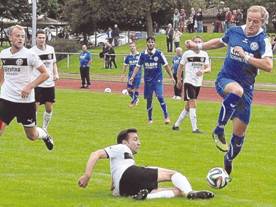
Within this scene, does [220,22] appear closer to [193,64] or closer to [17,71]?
[193,64]

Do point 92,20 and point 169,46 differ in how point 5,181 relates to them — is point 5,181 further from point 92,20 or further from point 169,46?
point 92,20

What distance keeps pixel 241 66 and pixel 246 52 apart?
0.28 m

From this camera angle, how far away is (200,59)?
20.0 metres

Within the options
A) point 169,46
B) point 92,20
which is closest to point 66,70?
point 169,46

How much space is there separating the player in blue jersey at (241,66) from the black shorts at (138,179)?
144cm

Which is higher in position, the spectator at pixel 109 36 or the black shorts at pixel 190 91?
the black shorts at pixel 190 91

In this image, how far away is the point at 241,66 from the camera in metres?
11.2

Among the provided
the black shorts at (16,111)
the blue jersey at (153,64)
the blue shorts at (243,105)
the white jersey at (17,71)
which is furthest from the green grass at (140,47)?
the blue shorts at (243,105)

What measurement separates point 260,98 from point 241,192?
22.2 m

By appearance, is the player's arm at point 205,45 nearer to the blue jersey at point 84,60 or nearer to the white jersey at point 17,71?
the white jersey at point 17,71

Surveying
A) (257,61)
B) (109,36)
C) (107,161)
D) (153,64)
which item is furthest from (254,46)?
(109,36)

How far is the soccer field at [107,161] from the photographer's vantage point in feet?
34.7

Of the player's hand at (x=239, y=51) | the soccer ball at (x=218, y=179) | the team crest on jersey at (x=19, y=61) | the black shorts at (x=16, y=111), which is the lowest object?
the soccer ball at (x=218, y=179)

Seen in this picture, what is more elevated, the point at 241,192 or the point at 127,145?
the point at 127,145
